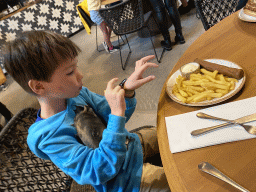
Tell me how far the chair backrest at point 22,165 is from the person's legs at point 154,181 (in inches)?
16.1

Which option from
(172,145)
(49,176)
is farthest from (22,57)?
(172,145)

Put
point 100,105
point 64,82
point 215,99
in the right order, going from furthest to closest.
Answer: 1. point 100,105
2. point 64,82
3. point 215,99

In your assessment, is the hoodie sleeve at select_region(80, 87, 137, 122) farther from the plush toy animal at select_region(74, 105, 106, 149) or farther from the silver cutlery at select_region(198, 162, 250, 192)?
the silver cutlery at select_region(198, 162, 250, 192)

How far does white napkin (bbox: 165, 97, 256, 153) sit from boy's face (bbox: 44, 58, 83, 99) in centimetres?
44

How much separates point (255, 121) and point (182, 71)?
15.4 inches

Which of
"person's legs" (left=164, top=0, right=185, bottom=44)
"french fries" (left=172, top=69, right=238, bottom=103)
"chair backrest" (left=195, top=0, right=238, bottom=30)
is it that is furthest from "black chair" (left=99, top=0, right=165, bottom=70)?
"french fries" (left=172, top=69, right=238, bottom=103)

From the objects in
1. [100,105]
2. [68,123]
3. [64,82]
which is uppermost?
[64,82]

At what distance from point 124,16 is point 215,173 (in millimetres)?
2525

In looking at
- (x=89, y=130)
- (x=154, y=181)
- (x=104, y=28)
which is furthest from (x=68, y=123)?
A: (x=104, y=28)

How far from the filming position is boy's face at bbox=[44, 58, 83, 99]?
2.90 feet

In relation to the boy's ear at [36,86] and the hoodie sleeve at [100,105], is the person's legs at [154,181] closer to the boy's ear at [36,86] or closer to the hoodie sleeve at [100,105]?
the hoodie sleeve at [100,105]

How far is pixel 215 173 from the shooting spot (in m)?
0.57

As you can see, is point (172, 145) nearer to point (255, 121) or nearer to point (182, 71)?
point (255, 121)

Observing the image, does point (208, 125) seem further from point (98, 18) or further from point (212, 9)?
point (98, 18)
